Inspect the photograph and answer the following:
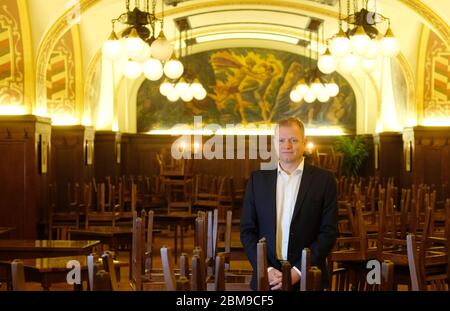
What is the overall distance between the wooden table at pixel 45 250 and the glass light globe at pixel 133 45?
9.52 feet

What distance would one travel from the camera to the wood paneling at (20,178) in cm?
1289

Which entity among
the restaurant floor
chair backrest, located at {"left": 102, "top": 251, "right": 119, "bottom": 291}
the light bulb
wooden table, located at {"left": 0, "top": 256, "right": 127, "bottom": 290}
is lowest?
the restaurant floor

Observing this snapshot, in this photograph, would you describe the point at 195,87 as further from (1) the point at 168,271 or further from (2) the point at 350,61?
(1) the point at 168,271

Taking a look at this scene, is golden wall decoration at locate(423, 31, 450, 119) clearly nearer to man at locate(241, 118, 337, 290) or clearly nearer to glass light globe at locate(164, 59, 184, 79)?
glass light globe at locate(164, 59, 184, 79)

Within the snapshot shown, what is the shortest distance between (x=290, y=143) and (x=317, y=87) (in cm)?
1288

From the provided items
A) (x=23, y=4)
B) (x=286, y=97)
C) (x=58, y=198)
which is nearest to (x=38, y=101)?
(x=23, y=4)

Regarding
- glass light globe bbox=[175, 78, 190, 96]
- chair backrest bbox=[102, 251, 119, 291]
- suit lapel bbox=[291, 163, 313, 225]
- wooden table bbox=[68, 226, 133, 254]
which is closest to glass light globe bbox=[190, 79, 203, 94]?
glass light globe bbox=[175, 78, 190, 96]

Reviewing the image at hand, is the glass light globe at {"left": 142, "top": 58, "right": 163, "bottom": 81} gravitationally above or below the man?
above

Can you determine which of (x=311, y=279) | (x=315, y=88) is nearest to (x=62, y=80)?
(x=315, y=88)

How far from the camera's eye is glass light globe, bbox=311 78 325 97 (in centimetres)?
1705

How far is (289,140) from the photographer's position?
14.3 ft

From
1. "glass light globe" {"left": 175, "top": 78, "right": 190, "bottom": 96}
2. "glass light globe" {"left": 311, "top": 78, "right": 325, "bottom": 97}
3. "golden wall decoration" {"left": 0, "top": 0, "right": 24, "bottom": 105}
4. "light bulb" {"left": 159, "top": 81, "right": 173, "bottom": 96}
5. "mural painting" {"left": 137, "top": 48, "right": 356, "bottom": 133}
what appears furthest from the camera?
"mural painting" {"left": 137, "top": 48, "right": 356, "bottom": 133}
